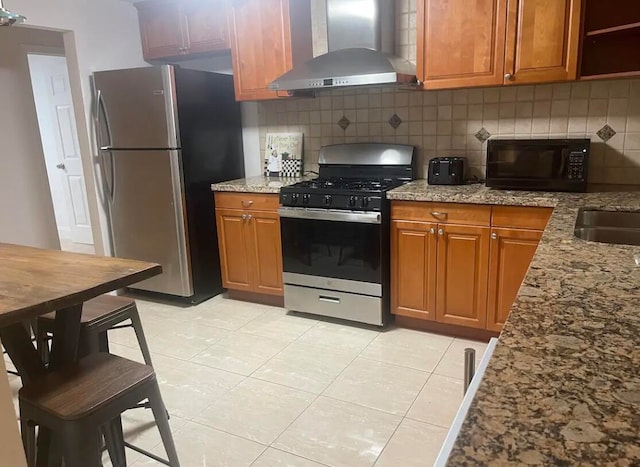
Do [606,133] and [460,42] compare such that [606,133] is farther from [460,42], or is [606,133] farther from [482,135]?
[460,42]

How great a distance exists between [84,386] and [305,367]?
1.39m

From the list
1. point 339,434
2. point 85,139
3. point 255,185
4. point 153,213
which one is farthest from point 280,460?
point 85,139

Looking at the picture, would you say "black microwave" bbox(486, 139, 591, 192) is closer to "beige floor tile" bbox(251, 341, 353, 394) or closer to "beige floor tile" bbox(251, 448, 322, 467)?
"beige floor tile" bbox(251, 341, 353, 394)

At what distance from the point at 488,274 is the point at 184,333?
1.95 meters

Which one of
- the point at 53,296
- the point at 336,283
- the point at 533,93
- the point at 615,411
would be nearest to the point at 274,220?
the point at 336,283

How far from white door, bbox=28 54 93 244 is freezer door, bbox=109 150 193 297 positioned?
1903 mm

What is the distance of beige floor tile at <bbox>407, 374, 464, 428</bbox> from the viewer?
225 centimetres

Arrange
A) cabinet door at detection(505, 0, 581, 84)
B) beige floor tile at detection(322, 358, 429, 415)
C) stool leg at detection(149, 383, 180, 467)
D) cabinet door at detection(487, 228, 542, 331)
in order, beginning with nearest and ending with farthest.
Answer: stool leg at detection(149, 383, 180, 467)
beige floor tile at detection(322, 358, 429, 415)
cabinet door at detection(505, 0, 581, 84)
cabinet door at detection(487, 228, 542, 331)

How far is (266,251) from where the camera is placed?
3.54 m

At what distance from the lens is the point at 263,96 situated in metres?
3.55

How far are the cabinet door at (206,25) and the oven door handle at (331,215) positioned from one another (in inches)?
54.2

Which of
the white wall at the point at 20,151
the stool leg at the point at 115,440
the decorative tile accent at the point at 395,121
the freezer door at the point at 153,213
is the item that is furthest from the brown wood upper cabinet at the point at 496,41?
the white wall at the point at 20,151

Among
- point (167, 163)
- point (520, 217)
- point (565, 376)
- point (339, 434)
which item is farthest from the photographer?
point (167, 163)

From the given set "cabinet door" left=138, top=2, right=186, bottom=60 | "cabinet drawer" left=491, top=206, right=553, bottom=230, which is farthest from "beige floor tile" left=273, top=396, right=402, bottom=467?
"cabinet door" left=138, top=2, right=186, bottom=60
